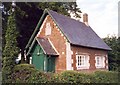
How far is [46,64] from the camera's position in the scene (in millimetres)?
22922

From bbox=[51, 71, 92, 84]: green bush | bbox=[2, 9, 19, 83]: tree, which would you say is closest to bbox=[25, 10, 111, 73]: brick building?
bbox=[2, 9, 19, 83]: tree

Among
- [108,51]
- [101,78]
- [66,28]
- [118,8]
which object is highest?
[118,8]

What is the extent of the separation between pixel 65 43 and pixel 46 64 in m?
2.97

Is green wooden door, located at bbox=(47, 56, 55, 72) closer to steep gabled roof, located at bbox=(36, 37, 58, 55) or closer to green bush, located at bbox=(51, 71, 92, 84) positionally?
steep gabled roof, located at bbox=(36, 37, 58, 55)

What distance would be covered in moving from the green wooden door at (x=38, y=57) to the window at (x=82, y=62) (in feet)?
12.8

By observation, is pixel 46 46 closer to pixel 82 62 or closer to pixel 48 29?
pixel 48 29

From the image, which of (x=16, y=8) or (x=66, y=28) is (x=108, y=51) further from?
(x=16, y=8)

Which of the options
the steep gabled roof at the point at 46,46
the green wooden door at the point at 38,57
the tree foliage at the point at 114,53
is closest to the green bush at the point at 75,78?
the steep gabled roof at the point at 46,46

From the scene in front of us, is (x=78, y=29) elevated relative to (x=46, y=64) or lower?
elevated

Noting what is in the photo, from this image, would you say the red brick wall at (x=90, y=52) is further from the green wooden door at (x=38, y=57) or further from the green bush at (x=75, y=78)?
the green bush at (x=75, y=78)

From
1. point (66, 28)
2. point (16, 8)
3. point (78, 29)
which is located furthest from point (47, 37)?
point (16, 8)

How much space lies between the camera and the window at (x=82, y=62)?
79.5 ft

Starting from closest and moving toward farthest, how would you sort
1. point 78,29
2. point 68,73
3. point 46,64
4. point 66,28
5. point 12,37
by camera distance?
point 68,73 < point 12,37 < point 46,64 < point 66,28 < point 78,29

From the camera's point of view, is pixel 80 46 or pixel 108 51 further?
pixel 108 51
